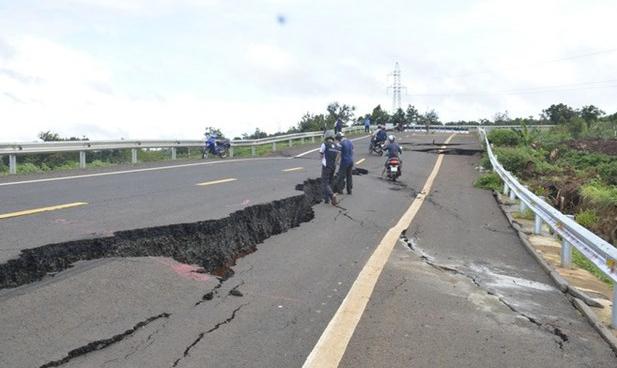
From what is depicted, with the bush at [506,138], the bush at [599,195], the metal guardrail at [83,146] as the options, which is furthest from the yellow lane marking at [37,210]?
the bush at [506,138]

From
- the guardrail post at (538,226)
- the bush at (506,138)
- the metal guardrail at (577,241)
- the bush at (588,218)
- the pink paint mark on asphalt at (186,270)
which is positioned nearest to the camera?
the metal guardrail at (577,241)

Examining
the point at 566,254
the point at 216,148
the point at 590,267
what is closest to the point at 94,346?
the point at 566,254

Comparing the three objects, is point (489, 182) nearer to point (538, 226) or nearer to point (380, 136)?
point (538, 226)

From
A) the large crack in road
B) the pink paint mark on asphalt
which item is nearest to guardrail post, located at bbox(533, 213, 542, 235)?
the large crack in road

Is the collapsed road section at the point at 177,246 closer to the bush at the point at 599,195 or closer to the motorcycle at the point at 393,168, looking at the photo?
the bush at the point at 599,195

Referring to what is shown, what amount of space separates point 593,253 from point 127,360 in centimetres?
506

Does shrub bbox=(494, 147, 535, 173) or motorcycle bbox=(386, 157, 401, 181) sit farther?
shrub bbox=(494, 147, 535, 173)

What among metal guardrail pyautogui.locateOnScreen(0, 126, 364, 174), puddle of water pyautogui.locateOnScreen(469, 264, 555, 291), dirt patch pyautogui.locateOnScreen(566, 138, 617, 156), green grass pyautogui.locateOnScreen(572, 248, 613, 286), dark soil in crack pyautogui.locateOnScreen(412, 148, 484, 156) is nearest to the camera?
puddle of water pyautogui.locateOnScreen(469, 264, 555, 291)

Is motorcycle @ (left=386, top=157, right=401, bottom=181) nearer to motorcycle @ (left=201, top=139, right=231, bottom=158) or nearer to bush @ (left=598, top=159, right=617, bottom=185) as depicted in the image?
bush @ (left=598, top=159, right=617, bottom=185)

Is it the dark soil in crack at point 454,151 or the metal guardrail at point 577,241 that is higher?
the dark soil in crack at point 454,151

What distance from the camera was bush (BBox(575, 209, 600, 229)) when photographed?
1352 cm

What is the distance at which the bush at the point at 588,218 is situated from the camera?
1352cm

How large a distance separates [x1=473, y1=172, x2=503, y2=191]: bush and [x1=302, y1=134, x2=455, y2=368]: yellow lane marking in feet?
32.5

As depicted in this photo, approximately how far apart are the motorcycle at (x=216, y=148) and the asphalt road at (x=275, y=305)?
16.8 metres
